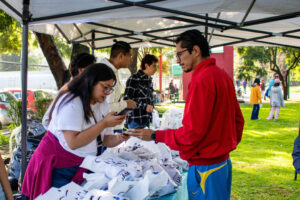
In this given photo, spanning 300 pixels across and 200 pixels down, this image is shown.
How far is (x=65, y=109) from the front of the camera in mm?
1818

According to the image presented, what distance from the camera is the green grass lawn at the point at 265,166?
441cm

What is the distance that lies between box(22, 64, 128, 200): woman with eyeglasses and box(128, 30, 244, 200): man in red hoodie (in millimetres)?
462

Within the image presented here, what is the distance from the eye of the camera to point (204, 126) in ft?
5.63

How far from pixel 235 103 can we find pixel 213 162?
445 mm

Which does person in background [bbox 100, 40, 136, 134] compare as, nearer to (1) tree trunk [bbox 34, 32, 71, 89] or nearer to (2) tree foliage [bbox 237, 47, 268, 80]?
(1) tree trunk [bbox 34, 32, 71, 89]

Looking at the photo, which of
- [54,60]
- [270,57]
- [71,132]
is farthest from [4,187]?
[270,57]

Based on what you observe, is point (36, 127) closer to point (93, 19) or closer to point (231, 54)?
point (93, 19)

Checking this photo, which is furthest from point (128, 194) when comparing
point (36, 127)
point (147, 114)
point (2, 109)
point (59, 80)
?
point (2, 109)

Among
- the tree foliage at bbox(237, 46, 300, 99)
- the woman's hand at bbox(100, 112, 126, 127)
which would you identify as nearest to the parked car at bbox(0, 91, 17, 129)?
the woman's hand at bbox(100, 112, 126, 127)

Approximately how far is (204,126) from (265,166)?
14.9 feet

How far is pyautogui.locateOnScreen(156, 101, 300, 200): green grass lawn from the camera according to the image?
174 inches

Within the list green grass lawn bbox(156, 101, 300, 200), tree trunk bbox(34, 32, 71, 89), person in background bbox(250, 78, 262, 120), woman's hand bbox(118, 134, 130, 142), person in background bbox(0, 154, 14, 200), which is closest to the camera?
person in background bbox(0, 154, 14, 200)

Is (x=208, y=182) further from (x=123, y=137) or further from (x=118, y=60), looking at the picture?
(x=118, y=60)

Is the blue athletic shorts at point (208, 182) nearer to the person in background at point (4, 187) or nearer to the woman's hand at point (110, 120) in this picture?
the woman's hand at point (110, 120)
